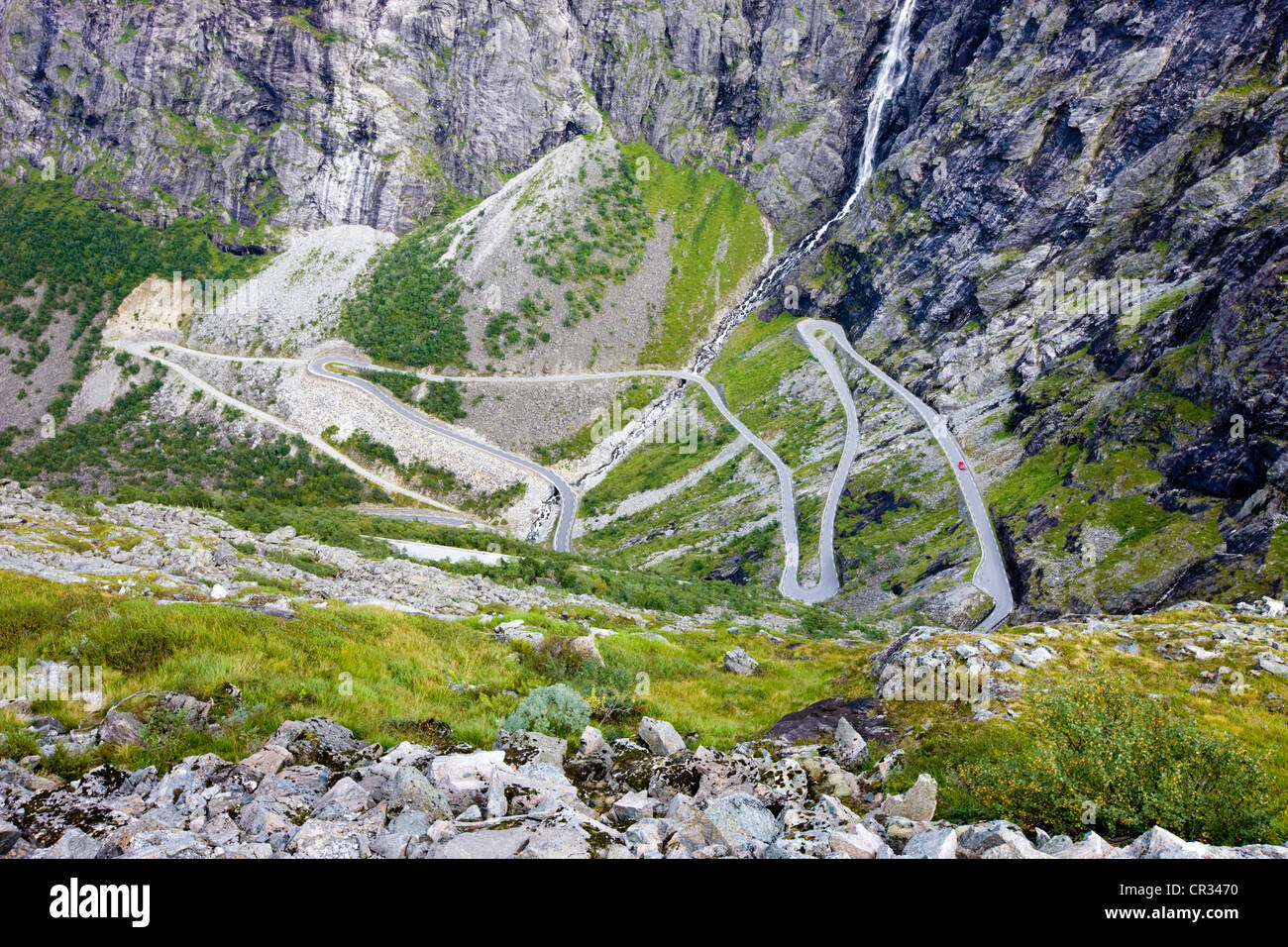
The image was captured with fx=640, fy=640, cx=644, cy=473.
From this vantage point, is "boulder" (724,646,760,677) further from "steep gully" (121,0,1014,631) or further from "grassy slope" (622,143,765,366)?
"grassy slope" (622,143,765,366)

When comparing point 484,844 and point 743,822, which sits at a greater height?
point 484,844

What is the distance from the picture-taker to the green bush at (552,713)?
9391 mm

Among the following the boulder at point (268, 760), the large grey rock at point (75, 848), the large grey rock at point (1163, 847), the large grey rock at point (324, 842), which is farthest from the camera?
the boulder at point (268, 760)

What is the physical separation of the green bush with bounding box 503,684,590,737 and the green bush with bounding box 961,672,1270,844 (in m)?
5.44

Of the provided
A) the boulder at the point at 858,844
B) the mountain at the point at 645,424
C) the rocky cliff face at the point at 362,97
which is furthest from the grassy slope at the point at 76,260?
the boulder at the point at 858,844

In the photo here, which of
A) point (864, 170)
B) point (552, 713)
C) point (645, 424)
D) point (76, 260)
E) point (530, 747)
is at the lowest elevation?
point (530, 747)

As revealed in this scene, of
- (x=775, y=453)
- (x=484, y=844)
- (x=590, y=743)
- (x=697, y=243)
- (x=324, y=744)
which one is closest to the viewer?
(x=484, y=844)

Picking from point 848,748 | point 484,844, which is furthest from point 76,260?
point 848,748

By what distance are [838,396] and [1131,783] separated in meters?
77.1

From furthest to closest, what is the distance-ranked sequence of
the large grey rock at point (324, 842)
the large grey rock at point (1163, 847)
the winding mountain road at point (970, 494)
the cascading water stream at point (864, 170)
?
the cascading water stream at point (864, 170) < the winding mountain road at point (970, 494) < the large grey rock at point (324, 842) < the large grey rock at point (1163, 847)

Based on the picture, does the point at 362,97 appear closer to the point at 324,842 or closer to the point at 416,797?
the point at 416,797

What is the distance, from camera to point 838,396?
80.6 m

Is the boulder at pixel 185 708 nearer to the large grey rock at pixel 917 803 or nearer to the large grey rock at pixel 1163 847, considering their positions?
the large grey rock at pixel 917 803

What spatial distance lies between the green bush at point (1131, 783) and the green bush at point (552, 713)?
5.44 meters
